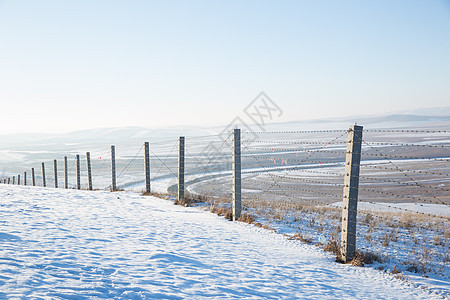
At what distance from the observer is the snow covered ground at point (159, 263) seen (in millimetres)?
3115

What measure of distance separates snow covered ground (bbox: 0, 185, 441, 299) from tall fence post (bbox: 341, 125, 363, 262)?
1.18 ft

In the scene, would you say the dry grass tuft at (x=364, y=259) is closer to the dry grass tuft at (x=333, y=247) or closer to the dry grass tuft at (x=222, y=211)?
the dry grass tuft at (x=333, y=247)

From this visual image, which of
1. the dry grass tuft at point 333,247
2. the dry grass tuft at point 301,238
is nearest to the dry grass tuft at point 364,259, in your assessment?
the dry grass tuft at point 333,247

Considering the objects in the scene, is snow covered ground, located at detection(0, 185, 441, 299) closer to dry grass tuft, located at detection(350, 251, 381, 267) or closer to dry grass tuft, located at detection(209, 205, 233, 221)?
dry grass tuft, located at detection(350, 251, 381, 267)

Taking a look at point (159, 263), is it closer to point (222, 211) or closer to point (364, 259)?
point (364, 259)

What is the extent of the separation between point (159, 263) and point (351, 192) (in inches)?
130

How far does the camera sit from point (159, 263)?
3994mm

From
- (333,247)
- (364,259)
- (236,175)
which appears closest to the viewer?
(364,259)

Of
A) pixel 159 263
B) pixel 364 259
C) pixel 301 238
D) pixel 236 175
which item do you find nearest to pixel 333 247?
pixel 364 259

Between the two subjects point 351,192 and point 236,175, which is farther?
point 236,175

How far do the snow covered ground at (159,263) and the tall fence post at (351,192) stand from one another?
0.36 m

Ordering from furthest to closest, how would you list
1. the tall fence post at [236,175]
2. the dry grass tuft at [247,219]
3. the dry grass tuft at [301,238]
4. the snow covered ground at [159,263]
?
1. the tall fence post at [236,175]
2. the dry grass tuft at [247,219]
3. the dry grass tuft at [301,238]
4. the snow covered ground at [159,263]

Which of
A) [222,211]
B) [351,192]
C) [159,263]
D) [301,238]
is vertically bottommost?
[222,211]

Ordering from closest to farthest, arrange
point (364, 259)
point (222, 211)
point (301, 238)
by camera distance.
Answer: point (364, 259) → point (301, 238) → point (222, 211)
